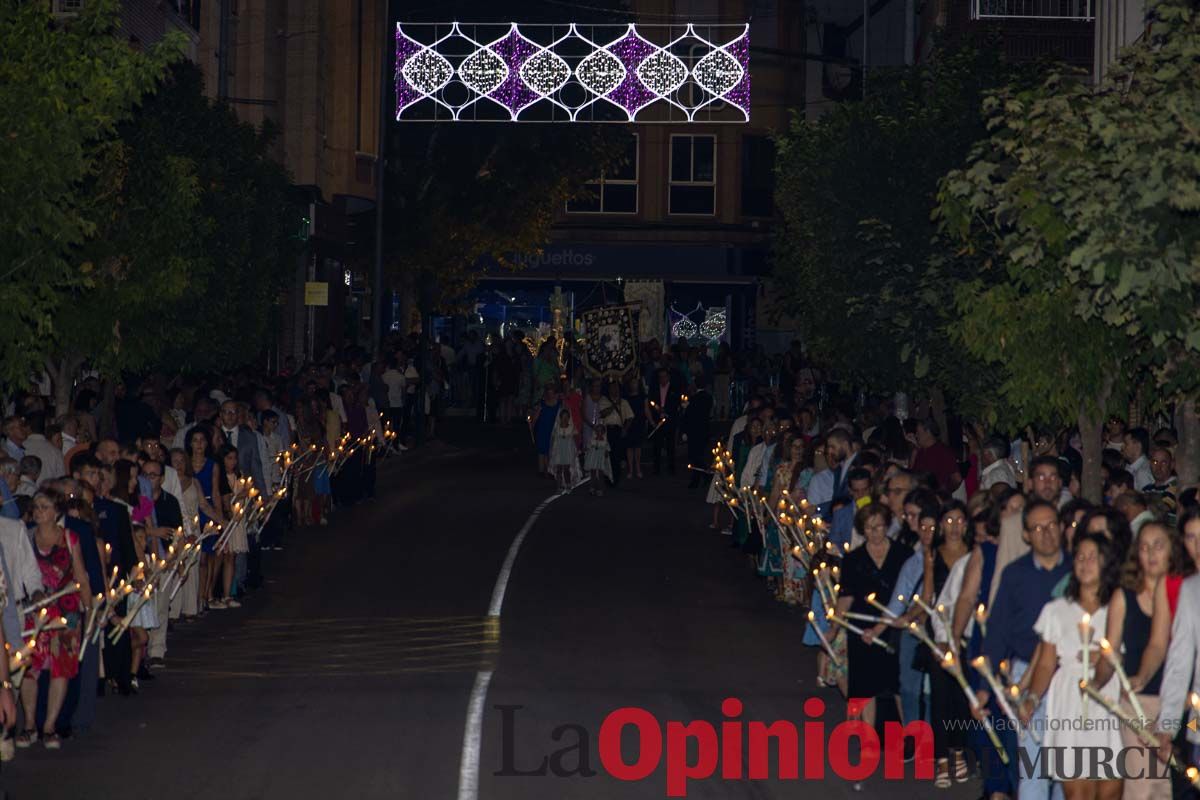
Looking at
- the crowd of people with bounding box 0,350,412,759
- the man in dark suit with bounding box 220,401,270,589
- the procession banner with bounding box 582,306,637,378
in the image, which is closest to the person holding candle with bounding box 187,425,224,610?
the crowd of people with bounding box 0,350,412,759

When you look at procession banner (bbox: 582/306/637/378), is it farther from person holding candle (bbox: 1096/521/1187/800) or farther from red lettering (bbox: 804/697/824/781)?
person holding candle (bbox: 1096/521/1187/800)

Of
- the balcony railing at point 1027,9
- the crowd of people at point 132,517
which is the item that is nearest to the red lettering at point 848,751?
the crowd of people at point 132,517

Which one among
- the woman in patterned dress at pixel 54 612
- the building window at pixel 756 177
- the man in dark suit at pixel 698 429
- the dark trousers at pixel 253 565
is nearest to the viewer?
the woman in patterned dress at pixel 54 612

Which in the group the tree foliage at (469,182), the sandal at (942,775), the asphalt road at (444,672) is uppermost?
the tree foliage at (469,182)

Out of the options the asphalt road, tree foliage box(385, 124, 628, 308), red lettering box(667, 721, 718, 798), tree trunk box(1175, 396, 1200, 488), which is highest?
tree foliage box(385, 124, 628, 308)

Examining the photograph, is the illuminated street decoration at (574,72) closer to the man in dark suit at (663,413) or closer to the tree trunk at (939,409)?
the man in dark suit at (663,413)

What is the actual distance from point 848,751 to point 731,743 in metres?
0.76

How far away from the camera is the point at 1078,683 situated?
398 inches

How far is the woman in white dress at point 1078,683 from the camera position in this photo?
10.1 m

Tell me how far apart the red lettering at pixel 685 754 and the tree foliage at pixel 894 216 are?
29.5 ft

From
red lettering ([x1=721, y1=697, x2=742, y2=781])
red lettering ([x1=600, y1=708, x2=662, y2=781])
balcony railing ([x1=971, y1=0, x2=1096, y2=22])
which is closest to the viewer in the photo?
red lettering ([x1=600, y1=708, x2=662, y2=781])

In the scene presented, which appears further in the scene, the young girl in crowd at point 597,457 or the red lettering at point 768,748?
the young girl in crowd at point 597,457

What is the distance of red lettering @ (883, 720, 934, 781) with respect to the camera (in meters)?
12.9

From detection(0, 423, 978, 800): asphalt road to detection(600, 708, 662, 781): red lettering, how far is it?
A: 0.11 meters
